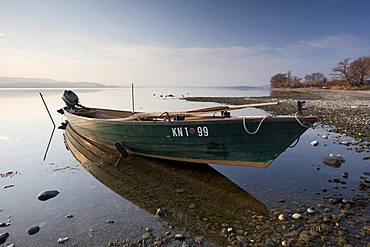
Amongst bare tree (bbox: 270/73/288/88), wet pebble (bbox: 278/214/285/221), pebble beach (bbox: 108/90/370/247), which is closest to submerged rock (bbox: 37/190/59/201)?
pebble beach (bbox: 108/90/370/247)

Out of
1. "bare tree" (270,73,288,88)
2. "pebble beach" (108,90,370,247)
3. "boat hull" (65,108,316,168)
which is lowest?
"pebble beach" (108,90,370,247)

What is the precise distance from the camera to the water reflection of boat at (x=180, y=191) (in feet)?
15.6

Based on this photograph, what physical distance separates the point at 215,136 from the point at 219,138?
0.13 m

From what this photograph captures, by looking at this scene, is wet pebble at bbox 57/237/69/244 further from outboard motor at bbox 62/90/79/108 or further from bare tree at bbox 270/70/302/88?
bare tree at bbox 270/70/302/88

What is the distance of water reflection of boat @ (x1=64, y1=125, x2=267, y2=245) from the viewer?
15.6 feet

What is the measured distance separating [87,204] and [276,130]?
512 centimetres

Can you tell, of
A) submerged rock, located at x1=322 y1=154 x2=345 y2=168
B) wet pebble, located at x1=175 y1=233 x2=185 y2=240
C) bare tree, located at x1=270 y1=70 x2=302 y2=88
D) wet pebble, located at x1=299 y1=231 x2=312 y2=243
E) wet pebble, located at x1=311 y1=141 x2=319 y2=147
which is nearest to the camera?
wet pebble, located at x1=299 y1=231 x2=312 y2=243

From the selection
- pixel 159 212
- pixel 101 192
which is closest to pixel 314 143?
pixel 159 212

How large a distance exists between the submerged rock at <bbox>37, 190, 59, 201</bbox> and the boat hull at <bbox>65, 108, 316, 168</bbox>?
2951mm

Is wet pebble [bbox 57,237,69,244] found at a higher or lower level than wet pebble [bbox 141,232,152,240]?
lower

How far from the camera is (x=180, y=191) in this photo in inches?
241

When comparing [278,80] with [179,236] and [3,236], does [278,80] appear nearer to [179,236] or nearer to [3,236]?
[179,236]

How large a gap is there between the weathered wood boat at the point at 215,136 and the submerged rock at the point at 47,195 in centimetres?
295

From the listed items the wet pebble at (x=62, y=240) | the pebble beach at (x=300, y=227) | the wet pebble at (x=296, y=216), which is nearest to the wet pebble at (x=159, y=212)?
the pebble beach at (x=300, y=227)
